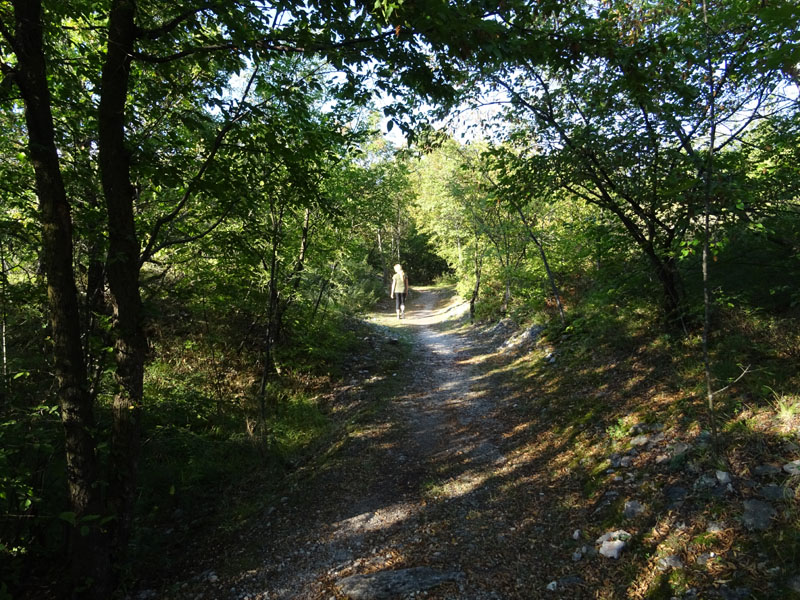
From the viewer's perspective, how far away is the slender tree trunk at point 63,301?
3186 mm

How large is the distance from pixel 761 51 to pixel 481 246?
13.4 m

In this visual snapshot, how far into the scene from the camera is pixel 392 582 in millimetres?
3600

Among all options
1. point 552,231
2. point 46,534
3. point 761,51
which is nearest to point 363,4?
point 761,51

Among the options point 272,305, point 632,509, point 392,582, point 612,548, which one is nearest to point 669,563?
point 612,548

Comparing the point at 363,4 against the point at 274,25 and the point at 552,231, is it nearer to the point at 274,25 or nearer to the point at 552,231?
the point at 274,25

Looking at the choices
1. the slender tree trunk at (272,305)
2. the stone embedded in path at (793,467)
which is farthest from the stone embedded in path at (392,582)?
the slender tree trunk at (272,305)

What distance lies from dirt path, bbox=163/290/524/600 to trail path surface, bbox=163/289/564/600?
0.04ft

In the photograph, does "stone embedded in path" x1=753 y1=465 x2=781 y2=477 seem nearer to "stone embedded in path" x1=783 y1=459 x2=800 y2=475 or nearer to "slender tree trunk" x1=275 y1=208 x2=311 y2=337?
"stone embedded in path" x1=783 y1=459 x2=800 y2=475

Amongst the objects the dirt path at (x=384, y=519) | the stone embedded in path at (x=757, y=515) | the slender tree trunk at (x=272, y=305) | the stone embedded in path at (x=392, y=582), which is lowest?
the dirt path at (x=384, y=519)

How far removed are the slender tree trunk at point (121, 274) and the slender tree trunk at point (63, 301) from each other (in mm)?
299

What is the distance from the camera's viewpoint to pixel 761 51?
170 inches

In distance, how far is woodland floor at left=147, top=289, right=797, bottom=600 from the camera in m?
3.31

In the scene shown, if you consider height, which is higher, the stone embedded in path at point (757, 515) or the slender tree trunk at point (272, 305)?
the slender tree trunk at point (272, 305)

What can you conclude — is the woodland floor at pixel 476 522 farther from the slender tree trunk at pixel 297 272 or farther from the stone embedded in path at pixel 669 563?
the slender tree trunk at pixel 297 272
